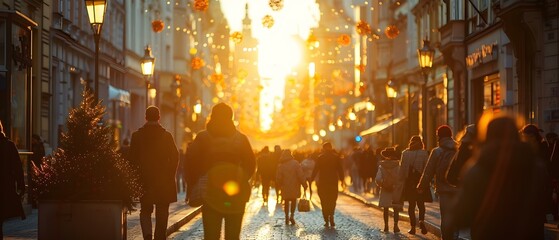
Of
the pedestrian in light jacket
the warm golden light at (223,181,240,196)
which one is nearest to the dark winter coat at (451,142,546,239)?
the warm golden light at (223,181,240,196)

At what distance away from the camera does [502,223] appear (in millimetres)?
8000

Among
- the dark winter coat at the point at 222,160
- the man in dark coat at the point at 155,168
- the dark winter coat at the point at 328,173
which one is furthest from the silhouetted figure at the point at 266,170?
the dark winter coat at the point at 222,160

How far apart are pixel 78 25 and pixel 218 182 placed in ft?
97.8

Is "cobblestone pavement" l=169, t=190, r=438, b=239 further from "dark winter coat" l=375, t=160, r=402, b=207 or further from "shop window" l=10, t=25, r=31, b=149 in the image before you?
"shop window" l=10, t=25, r=31, b=149

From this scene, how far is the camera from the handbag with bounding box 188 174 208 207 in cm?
1243

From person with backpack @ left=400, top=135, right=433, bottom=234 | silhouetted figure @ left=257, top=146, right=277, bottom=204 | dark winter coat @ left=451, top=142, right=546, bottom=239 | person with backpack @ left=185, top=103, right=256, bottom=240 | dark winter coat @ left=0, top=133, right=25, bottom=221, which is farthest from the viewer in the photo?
silhouetted figure @ left=257, top=146, right=277, bottom=204

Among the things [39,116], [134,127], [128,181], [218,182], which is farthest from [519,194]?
[134,127]

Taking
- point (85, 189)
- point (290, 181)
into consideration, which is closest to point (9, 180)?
point (85, 189)

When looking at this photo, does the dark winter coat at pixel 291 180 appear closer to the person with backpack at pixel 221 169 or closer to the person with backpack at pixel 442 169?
the person with backpack at pixel 442 169

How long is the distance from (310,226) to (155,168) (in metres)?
9.71

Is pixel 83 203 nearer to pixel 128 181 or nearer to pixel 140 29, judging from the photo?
pixel 128 181

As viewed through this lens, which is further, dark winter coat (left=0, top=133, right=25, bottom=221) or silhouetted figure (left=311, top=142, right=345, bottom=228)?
silhouetted figure (left=311, top=142, right=345, bottom=228)

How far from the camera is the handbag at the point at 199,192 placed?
1243cm

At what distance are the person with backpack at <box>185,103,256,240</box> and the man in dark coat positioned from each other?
2662 millimetres
